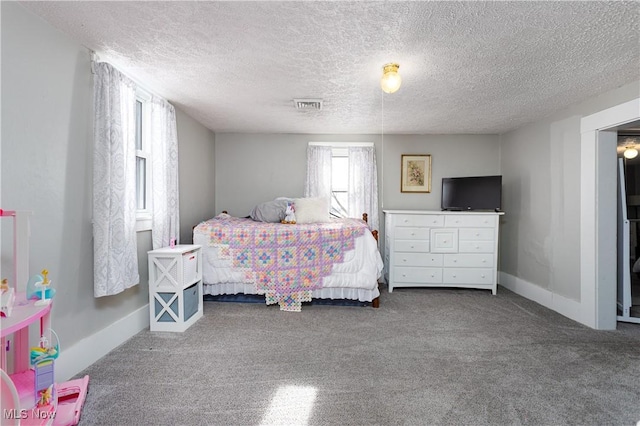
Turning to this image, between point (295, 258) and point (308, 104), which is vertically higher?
point (308, 104)

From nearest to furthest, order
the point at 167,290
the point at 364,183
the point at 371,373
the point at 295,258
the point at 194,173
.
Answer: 1. the point at 371,373
2. the point at 167,290
3. the point at 295,258
4. the point at 194,173
5. the point at 364,183

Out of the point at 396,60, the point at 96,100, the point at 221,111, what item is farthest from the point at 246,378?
the point at 221,111

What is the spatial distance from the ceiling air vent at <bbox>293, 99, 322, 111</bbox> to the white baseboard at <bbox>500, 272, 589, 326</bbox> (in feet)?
10.7

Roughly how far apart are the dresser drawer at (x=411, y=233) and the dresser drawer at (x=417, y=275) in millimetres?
411

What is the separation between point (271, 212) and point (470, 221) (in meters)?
2.60

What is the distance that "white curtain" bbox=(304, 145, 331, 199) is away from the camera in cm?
450

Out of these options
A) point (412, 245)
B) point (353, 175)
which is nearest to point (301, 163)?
point (353, 175)


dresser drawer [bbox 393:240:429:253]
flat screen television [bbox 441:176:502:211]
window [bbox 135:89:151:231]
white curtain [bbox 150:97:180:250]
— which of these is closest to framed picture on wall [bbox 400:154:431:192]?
flat screen television [bbox 441:176:502:211]

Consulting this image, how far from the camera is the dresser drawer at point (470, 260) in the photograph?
3.93 m

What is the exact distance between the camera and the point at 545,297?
3457mm

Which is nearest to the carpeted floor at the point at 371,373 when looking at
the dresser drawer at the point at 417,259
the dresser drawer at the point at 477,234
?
the dresser drawer at the point at 417,259

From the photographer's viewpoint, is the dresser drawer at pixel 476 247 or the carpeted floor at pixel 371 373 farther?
the dresser drawer at pixel 476 247

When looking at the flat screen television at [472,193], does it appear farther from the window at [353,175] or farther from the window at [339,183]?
the window at [339,183]

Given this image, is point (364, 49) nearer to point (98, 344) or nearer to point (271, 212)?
point (271, 212)
